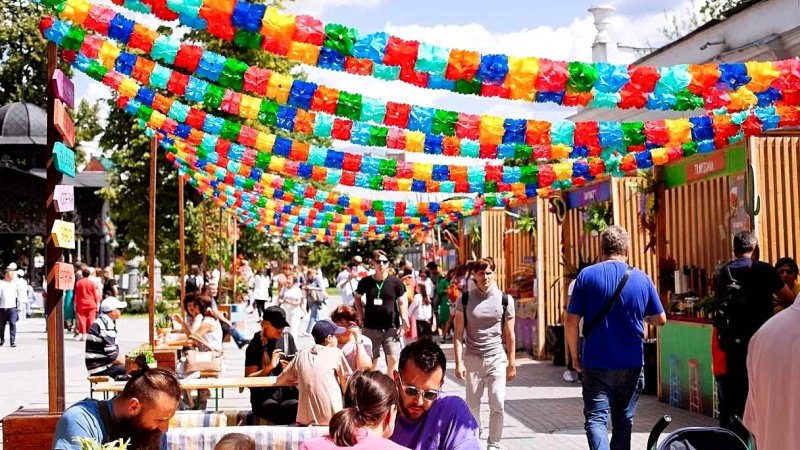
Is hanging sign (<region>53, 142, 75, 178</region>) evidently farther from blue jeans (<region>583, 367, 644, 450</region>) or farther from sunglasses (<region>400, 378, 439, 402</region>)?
blue jeans (<region>583, 367, 644, 450</region>)

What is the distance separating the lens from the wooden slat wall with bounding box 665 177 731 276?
12.3 metres

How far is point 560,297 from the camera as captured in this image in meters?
18.7

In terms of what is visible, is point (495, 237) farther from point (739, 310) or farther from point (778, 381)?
point (778, 381)

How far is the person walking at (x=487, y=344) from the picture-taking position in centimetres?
913

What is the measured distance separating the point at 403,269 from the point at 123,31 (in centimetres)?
1507

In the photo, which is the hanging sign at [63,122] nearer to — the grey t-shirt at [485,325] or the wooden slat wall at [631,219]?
the grey t-shirt at [485,325]

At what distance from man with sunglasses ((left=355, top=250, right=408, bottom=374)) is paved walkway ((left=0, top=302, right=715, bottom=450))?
4.45 ft

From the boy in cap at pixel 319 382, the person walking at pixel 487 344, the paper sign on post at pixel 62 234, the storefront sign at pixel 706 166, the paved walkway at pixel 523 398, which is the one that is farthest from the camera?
the storefront sign at pixel 706 166

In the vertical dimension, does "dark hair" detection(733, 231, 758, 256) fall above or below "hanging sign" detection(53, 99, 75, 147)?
below

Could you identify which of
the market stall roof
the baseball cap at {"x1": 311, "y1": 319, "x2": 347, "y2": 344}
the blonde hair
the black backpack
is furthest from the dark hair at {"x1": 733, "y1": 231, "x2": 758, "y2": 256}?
the market stall roof

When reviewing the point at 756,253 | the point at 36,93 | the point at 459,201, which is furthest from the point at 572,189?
the point at 36,93

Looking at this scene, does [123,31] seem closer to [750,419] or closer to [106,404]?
[106,404]

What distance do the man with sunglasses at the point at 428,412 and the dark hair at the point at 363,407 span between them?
457 mm

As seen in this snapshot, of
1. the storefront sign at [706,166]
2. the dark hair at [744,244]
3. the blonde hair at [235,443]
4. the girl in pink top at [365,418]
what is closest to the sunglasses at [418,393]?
the girl in pink top at [365,418]
